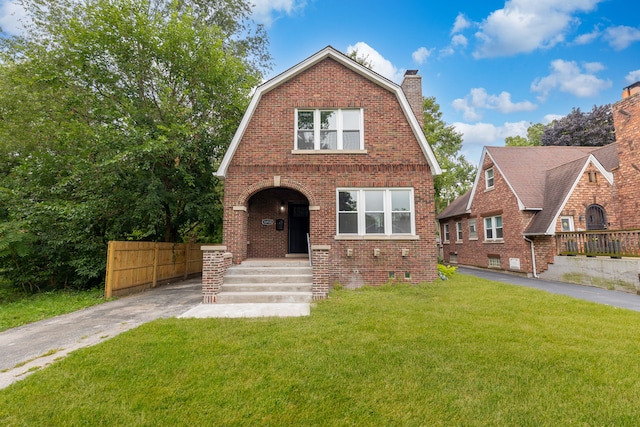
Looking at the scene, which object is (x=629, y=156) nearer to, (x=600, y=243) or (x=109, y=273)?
(x=600, y=243)

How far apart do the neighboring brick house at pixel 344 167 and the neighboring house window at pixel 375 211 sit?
1.3 inches

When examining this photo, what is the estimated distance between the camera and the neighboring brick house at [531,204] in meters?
12.3

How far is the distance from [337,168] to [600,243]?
10219mm

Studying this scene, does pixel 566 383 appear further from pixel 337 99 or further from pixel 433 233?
pixel 337 99

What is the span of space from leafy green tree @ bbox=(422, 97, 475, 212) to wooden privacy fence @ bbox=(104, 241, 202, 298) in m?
14.2

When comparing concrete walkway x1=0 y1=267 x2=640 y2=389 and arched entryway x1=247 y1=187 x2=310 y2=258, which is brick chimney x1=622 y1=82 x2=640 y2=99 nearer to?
concrete walkway x1=0 y1=267 x2=640 y2=389

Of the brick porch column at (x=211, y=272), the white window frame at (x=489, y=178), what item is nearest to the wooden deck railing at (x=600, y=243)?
the white window frame at (x=489, y=178)

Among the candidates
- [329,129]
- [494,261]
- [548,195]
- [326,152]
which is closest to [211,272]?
[326,152]

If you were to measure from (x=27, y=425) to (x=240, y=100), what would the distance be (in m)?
12.2

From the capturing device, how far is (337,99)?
964 centimetres

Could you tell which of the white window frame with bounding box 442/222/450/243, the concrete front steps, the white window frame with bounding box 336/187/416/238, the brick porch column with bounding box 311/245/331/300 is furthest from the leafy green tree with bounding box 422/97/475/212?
the concrete front steps

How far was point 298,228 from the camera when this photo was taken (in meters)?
11.0

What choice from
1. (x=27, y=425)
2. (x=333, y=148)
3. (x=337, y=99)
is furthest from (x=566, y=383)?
(x=337, y=99)

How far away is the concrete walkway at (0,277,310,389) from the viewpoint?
3920mm
